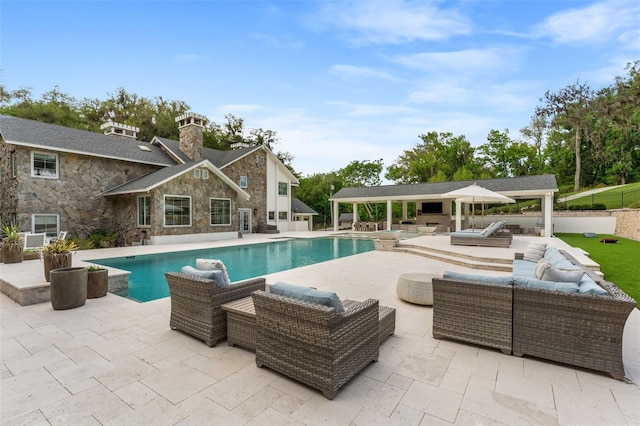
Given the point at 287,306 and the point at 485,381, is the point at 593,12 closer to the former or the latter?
the point at 485,381

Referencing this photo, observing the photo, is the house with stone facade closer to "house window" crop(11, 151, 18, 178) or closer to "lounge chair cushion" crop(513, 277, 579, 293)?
"house window" crop(11, 151, 18, 178)

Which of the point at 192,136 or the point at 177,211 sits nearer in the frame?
the point at 177,211

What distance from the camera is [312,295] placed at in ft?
8.73

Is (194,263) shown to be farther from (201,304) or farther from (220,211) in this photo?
(220,211)

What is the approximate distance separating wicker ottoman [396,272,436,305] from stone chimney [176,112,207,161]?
758 inches

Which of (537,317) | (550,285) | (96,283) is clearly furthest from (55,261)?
(550,285)

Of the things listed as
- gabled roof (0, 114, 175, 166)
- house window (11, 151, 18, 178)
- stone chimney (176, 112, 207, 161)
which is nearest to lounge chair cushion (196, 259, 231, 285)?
gabled roof (0, 114, 175, 166)

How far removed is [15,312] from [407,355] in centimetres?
608

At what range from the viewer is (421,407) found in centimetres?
234

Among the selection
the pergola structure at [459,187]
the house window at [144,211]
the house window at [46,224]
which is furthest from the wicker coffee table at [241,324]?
the house window at [46,224]

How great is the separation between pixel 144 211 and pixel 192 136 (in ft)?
23.7

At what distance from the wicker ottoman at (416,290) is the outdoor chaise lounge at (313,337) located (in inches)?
88.1

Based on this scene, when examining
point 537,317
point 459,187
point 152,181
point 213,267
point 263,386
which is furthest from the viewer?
point 459,187

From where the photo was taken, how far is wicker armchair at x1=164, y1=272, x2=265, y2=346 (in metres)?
3.45
